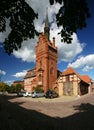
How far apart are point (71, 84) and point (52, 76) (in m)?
9.26

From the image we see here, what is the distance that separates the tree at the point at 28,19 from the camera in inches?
269

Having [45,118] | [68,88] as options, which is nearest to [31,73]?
[68,88]

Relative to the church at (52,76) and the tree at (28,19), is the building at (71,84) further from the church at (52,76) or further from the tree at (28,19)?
the tree at (28,19)

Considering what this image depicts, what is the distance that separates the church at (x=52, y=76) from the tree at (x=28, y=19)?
146ft

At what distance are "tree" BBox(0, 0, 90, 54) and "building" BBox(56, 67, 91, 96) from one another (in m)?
44.6

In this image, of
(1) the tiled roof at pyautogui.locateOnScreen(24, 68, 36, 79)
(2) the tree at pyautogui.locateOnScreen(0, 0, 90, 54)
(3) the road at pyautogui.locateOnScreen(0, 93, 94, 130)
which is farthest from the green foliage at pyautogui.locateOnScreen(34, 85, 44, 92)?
(2) the tree at pyautogui.locateOnScreen(0, 0, 90, 54)

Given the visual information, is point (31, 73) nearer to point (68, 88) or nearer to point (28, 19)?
point (68, 88)

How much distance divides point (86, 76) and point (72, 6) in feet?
216

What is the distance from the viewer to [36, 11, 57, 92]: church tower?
58.1 m

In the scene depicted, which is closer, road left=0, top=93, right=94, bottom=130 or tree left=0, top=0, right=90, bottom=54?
tree left=0, top=0, right=90, bottom=54

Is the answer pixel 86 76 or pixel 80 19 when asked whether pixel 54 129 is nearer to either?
pixel 80 19

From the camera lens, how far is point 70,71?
54.3 m

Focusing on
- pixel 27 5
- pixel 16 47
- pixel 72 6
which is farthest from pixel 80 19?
pixel 16 47

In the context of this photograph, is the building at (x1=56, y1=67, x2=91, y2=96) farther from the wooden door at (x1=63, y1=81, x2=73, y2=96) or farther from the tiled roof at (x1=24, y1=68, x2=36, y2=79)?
the tiled roof at (x1=24, y1=68, x2=36, y2=79)
